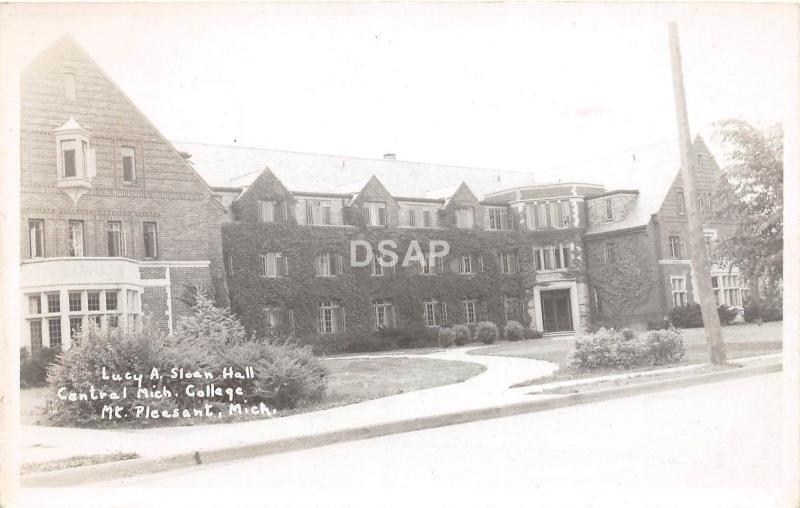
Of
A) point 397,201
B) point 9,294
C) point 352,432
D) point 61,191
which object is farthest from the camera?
point 397,201

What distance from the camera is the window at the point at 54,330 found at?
1187 cm

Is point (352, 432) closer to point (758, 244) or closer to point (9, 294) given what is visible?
point (9, 294)

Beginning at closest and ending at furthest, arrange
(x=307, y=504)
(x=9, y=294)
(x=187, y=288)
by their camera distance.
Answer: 1. (x=307, y=504)
2. (x=9, y=294)
3. (x=187, y=288)

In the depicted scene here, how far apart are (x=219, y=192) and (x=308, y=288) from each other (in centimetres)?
451

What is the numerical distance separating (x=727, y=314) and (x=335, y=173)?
1051 centimetres

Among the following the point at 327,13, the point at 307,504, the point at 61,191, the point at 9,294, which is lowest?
the point at 307,504

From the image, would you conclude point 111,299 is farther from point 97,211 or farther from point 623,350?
point 623,350

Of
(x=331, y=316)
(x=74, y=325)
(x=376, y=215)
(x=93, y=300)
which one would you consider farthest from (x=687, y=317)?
(x=74, y=325)

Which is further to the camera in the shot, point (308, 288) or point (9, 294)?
point (308, 288)

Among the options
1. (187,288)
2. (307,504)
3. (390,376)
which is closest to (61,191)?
(187,288)

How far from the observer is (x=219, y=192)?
64.6ft

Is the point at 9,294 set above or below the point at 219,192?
below

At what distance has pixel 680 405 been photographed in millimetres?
10273

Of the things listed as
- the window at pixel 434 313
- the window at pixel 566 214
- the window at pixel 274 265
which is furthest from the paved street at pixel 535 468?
the window at pixel 566 214
